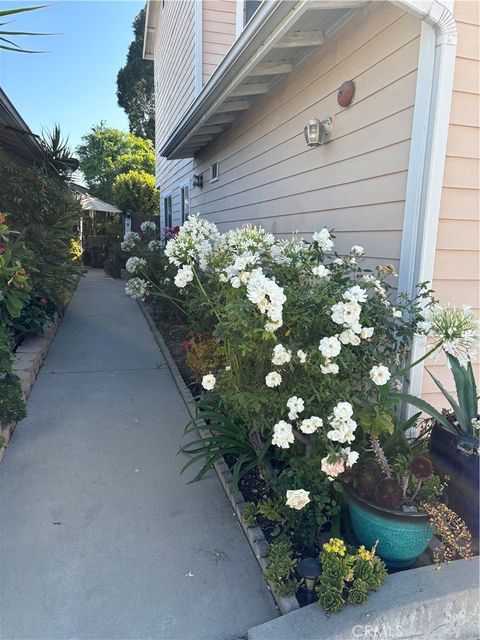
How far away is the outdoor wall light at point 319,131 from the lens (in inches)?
135

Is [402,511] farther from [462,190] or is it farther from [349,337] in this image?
[462,190]

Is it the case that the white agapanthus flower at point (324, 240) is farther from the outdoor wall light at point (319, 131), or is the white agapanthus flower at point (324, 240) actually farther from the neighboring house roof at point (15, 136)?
the neighboring house roof at point (15, 136)

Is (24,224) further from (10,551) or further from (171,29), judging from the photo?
(171,29)

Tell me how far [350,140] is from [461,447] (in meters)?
2.28

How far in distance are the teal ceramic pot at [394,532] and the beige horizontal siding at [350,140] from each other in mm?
1539

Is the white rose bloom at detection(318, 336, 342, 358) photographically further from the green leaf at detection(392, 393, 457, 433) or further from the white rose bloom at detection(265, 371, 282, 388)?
the green leaf at detection(392, 393, 457, 433)

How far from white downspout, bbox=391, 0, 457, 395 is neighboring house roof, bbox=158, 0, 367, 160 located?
0.71 m

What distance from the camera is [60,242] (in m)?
5.63

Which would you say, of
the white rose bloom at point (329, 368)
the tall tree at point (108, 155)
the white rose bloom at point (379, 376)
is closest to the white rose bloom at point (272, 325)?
the white rose bloom at point (329, 368)

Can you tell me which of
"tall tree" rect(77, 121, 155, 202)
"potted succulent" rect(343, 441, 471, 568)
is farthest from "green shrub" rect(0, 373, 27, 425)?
"tall tree" rect(77, 121, 155, 202)

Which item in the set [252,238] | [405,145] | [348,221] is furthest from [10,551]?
[405,145]

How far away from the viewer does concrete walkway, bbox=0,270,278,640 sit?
1.88m

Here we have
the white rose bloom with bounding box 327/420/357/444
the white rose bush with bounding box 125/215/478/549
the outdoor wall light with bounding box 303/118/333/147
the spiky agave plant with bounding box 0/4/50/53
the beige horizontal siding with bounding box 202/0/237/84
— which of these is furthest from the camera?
the beige horizontal siding with bounding box 202/0/237/84

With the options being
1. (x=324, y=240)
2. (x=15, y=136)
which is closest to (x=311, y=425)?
(x=324, y=240)
